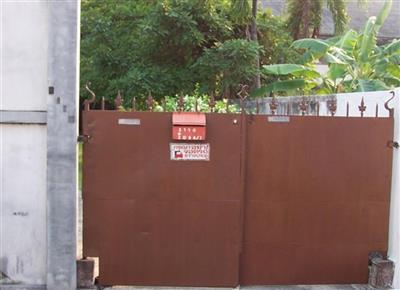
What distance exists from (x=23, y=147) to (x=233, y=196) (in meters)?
2.36

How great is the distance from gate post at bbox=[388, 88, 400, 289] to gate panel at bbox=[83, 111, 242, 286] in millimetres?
1798

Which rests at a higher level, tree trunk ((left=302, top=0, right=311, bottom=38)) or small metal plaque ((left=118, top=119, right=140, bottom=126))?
tree trunk ((left=302, top=0, right=311, bottom=38))

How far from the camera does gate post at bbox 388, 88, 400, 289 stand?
621 centimetres

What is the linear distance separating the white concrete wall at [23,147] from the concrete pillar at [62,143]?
12 centimetres

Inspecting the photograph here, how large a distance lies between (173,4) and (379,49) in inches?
221

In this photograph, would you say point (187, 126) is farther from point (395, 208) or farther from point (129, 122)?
point (395, 208)

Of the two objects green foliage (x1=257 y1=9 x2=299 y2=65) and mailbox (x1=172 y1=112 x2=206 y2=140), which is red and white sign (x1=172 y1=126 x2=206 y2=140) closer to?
mailbox (x1=172 y1=112 x2=206 y2=140)

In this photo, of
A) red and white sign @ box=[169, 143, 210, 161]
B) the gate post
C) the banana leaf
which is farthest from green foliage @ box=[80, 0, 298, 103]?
red and white sign @ box=[169, 143, 210, 161]

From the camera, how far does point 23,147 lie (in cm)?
591

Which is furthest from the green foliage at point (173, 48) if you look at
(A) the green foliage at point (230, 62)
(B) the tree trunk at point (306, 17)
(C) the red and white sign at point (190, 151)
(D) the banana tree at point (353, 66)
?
(C) the red and white sign at point (190, 151)

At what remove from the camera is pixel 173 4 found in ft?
49.0

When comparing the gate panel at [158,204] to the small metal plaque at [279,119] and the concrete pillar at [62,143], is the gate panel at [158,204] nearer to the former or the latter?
the concrete pillar at [62,143]

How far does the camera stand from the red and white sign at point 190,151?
238 inches

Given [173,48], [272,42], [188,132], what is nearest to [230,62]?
[173,48]
